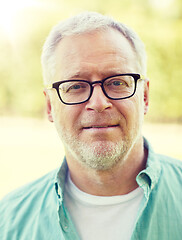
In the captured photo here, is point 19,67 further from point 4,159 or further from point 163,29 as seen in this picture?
point 163,29

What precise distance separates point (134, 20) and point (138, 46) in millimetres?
12540

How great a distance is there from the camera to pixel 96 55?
1626 millimetres

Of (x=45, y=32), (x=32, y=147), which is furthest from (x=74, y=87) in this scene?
(x=45, y=32)

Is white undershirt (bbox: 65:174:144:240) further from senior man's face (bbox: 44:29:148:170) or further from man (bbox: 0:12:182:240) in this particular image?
senior man's face (bbox: 44:29:148:170)

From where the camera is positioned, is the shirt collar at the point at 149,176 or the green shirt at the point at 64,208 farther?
the shirt collar at the point at 149,176

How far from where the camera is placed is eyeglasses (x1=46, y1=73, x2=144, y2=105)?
5.32 feet

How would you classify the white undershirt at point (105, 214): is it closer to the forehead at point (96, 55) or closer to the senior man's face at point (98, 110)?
the senior man's face at point (98, 110)

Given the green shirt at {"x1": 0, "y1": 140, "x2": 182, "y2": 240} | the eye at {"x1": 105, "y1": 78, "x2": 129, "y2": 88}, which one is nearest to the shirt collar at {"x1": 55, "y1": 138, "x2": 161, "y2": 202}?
the green shirt at {"x1": 0, "y1": 140, "x2": 182, "y2": 240}

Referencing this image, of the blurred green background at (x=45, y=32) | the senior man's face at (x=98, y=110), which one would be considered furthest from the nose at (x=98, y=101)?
the blurred green background at (x=45, y=32)

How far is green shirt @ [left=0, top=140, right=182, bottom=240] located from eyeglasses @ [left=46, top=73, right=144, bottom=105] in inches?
17.4

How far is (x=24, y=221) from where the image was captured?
170 cm

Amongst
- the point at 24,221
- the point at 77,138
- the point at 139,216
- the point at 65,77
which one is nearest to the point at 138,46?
the point at 65,77

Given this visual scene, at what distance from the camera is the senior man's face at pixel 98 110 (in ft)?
5.14

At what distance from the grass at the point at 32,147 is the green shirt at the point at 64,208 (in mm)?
5691
